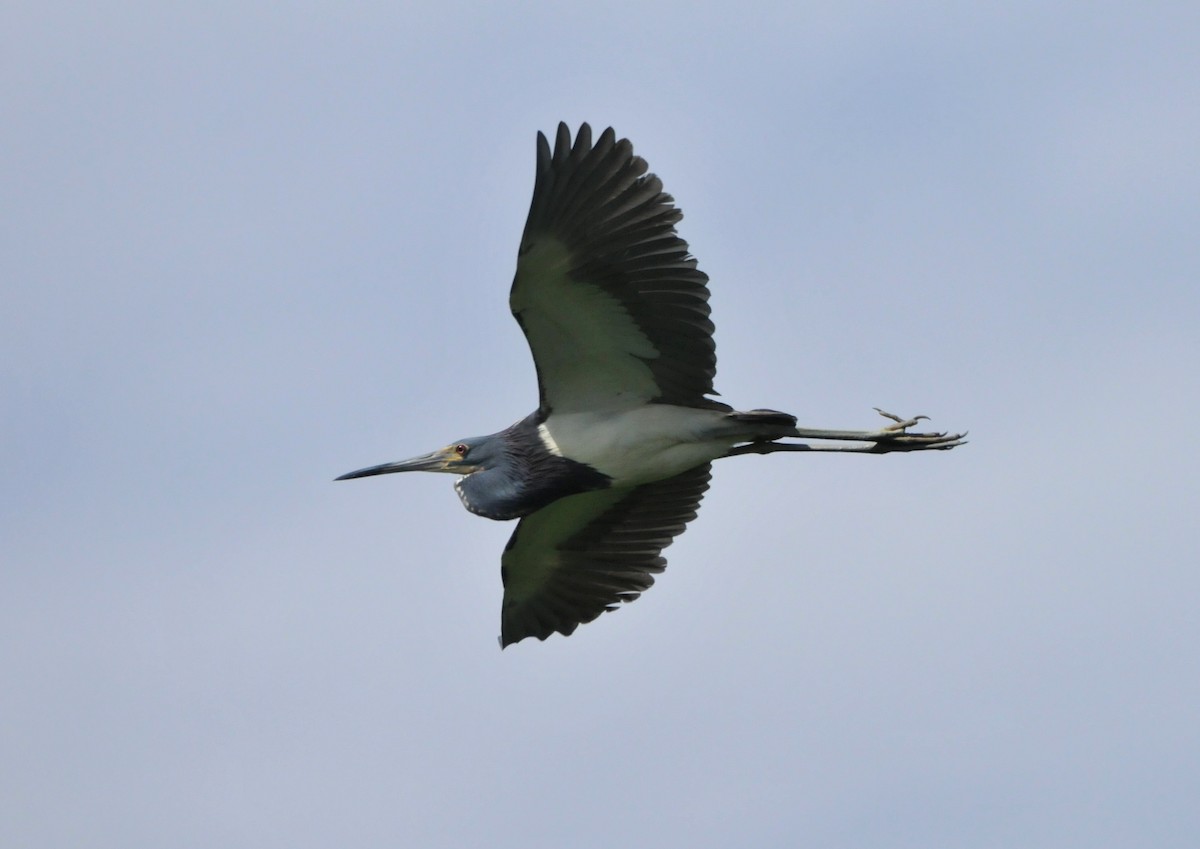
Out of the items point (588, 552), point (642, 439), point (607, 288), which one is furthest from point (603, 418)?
point (588, 552)

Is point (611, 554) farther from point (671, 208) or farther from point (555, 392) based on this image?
point (671, 208)

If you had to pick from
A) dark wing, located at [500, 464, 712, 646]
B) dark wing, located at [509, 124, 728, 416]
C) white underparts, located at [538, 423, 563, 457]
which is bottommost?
dark wing, located at [500, 464, 712, 646]

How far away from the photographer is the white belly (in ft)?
43.1

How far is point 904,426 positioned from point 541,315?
268 cm

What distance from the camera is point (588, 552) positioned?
14.3 metres

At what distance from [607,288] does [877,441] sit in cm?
229

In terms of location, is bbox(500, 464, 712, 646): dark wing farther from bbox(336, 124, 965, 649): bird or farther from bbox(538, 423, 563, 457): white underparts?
bbox(538, 423, 563, 457): white underparts

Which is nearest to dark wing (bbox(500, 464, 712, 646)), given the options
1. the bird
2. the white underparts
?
the bird

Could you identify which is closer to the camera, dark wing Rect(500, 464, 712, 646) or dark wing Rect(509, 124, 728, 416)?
dark wing Rect(509, 124, 728, 416)

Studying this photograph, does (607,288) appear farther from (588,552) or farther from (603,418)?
(588,552)

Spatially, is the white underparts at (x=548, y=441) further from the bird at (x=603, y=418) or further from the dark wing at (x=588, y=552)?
the dark wing at (x=588, y=552)

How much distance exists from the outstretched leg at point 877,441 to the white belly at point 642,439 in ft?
1.03

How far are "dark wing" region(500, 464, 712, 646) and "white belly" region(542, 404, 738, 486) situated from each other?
56 cm

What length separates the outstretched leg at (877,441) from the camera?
1344cm
